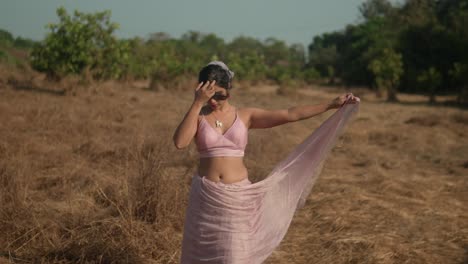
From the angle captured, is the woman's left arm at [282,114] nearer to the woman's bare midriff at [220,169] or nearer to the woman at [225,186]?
the woman at [225,186]

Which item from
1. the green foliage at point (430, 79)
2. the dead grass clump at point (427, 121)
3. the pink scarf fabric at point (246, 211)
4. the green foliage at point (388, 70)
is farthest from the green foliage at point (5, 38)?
the pink scarf fabric at point (246, 211)

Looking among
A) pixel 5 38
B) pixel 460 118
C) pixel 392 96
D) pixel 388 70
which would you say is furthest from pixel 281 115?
pixel 5 38

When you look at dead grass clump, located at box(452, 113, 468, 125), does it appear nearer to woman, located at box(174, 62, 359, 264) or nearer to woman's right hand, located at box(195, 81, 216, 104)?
woman, located at box(174, 62, 359, 264)

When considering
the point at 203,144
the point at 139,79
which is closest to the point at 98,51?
the point at 139,79

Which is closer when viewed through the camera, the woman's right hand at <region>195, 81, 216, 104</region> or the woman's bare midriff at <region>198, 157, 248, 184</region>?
the woman's right hand at <region>195, 81, 216, 104</region>

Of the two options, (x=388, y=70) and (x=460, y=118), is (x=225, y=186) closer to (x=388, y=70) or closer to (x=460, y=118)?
(x=460, y=118)

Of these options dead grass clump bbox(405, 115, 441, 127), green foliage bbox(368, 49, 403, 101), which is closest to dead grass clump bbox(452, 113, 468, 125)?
dead grass clump bbox(405, 115, 441, 127)

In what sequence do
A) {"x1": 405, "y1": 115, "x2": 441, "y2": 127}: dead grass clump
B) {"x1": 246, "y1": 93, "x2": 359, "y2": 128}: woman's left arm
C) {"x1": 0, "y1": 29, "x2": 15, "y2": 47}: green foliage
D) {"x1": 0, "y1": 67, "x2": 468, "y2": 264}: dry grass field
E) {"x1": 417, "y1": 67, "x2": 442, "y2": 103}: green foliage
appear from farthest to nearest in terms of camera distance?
{"x1": 0, "y1": 29, "x2": 15, "y2": 47}: green foliage < {"x1": 417, "y1": 67, "x2": 442, "y2": 103}: green foliage < {"x1": 405, "y1": 115, "x2": 441, "y2": 127}: dead grass clump < {"x1": 0, "y1": 67, "x2": 468, "y2": 264}: dry grass field < {"x1": 246, "y1": 93, "x2": 359, "y2": 128}: woman's left arm

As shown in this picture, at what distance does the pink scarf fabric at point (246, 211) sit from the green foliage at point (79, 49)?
11203 mm

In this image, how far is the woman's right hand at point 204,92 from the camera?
96.9 inches

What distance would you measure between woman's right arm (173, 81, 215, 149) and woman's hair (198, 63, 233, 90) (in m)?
0.05

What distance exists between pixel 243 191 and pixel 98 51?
12122 mm

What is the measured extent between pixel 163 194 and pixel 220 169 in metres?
1.64

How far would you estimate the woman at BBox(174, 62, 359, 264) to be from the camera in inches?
101
